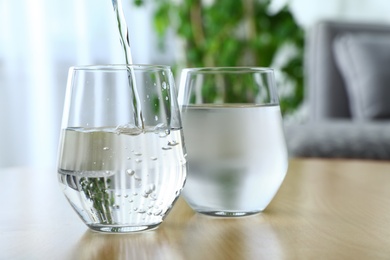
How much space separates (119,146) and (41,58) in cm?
233

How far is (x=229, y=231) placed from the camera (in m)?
0.62

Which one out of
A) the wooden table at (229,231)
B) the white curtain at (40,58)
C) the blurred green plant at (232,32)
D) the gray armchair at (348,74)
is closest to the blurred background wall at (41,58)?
the white curtain at (40,58)

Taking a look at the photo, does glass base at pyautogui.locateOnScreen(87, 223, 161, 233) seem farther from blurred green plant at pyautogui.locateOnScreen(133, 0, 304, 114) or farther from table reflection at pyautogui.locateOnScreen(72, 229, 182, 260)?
blurred green plant at pyautogui.locateOnScreen(133, 0, 304, 114)

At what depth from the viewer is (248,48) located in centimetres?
333

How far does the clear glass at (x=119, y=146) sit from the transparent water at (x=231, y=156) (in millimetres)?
62

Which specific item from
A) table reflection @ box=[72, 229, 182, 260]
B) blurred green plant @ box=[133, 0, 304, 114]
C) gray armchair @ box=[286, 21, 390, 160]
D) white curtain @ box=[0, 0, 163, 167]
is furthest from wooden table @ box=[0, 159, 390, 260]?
blurred green plant @ box=[133, 0, 304, 114]

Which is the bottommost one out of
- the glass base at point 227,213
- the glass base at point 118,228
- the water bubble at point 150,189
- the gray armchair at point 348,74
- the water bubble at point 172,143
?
the gray armchair at point 348,74

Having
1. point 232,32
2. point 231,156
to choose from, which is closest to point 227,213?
point 231,156

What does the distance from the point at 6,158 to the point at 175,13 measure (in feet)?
3.40

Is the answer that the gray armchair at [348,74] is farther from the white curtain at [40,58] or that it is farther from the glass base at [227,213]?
the glass base at [227,213]

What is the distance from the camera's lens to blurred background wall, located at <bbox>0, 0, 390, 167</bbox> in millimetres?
2766

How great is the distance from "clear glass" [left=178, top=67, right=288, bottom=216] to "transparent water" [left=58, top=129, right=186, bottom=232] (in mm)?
60

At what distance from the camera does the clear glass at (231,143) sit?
66 centimetres

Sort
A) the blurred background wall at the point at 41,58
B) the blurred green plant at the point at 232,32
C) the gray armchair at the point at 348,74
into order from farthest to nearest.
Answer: the blurred green plant at the point at 232,32 → the blurred background wall at the point at 41,58 → the gray armchair at the point at 348,74
